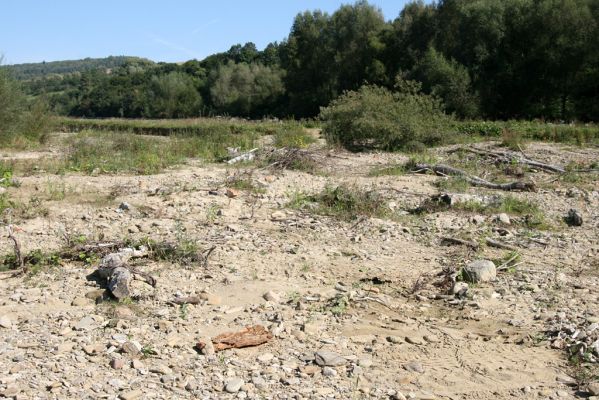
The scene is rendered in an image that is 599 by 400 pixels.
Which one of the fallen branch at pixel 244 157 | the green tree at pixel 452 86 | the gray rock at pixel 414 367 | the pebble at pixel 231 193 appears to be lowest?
the gray rock at pixel 414 367

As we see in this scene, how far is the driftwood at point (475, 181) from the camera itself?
9.23 metres

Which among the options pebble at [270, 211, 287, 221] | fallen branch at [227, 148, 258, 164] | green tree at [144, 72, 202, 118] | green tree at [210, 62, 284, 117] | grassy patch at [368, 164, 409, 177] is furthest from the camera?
green tree at [144, 72, 202, 118]

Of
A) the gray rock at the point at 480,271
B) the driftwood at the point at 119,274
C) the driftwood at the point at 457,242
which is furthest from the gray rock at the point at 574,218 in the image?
the driftwood at the point at 119,274

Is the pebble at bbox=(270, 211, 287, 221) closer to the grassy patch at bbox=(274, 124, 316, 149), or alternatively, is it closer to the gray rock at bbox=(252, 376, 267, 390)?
the gray rock at bbox=(252, 376, 267, 390)

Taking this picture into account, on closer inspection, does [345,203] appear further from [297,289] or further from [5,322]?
[5,322]

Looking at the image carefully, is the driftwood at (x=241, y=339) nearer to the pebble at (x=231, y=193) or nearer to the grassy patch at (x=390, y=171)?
the pebble at (x=231, y=193)

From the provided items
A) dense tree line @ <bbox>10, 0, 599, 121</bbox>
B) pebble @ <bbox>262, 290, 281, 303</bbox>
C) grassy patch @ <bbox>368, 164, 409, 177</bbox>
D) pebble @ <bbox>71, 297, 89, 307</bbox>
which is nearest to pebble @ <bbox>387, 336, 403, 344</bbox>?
pebble @ <bbox>262, 290, 281, 303</bbox>

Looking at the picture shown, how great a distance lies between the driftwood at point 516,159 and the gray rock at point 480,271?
19.7 feet

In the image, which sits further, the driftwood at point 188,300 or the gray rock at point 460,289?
the gray rock at point 460,289

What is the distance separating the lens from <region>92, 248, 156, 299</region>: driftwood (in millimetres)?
4688

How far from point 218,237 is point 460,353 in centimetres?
310

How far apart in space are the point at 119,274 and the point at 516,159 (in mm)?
9193

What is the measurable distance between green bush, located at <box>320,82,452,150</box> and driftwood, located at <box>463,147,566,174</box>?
5.20 feet

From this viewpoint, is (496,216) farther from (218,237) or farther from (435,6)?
(435,6)
